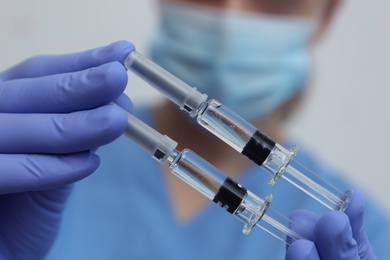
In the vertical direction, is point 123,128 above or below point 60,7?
above

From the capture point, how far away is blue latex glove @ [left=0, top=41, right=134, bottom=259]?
2.32ft

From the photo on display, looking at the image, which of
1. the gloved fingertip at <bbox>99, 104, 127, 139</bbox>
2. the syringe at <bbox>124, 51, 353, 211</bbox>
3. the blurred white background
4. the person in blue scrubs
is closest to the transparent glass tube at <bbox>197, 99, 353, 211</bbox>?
the syringe at <bbox>124, 51, 353, 211</bbox>

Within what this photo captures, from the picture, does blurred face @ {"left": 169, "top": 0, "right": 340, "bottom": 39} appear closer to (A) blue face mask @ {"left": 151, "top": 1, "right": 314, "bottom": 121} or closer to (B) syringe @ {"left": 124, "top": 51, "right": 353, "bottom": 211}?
(A) blue face mask @ {"left": 151, "top": 1, "right": 314, "bottom": 121}

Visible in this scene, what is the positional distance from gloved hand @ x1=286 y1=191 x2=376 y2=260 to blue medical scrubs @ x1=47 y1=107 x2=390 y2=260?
48 centimetres

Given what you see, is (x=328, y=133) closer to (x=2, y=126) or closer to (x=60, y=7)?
(x=60, y=7)

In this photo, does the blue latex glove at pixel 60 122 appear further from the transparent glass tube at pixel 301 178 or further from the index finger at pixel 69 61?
the transparent glass tube at pixel 301 178

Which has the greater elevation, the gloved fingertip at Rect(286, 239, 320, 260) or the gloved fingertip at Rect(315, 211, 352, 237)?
the gloved fingertip at Rect(315, 211, 352, 237)

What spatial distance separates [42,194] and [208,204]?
582 millimetres

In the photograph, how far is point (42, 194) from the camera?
0.82 metres

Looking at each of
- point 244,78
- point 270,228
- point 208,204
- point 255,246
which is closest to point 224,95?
point 244,78

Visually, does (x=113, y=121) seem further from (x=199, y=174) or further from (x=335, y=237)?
(x=335, y=237)

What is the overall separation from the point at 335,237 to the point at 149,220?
0.66 meters

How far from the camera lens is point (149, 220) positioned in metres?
1.28

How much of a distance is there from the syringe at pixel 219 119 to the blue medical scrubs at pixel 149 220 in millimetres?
A: 555
